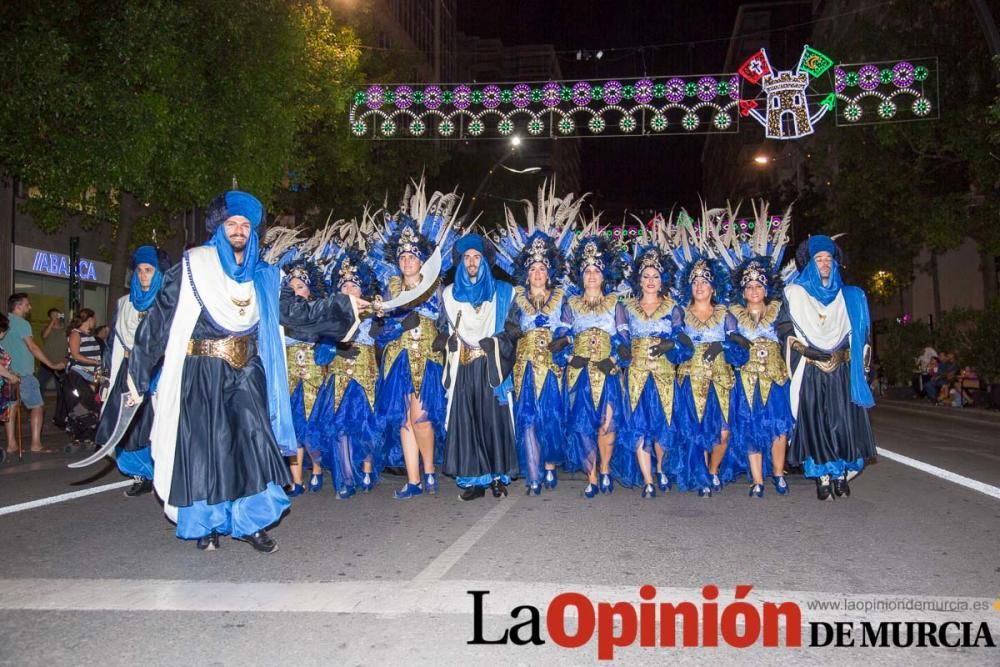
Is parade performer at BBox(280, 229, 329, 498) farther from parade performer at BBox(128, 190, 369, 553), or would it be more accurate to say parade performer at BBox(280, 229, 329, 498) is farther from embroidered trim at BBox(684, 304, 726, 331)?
embroidered trim at BBox(684, 304, 726, 331)

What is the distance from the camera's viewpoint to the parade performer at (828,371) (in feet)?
25.5

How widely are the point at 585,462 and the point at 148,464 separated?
3932mm

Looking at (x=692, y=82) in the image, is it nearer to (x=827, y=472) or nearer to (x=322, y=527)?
(x=827, y=472)

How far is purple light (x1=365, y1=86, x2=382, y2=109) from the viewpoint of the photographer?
17688 mm

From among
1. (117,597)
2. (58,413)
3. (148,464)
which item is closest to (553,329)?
(148,464)

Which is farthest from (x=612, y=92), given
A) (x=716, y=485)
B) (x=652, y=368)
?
(x=716, y=485)

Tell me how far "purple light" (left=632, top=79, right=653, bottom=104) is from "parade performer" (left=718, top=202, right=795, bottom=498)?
843 centimetres

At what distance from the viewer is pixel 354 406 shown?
822cm

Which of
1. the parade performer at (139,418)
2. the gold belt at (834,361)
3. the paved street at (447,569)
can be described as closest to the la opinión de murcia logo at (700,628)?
the paved street at (447,569)

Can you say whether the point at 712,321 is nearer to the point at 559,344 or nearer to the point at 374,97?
the point at 559,344

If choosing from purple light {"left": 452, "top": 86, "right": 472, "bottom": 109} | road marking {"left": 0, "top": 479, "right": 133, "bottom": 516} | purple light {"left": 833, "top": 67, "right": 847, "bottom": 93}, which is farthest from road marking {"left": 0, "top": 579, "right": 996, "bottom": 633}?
purple light {"left": 833, "top": 67, "right": 847, "bottom": 93}

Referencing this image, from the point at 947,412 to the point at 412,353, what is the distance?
17.4 meters

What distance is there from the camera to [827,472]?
782 cm

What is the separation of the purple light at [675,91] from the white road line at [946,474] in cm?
746
